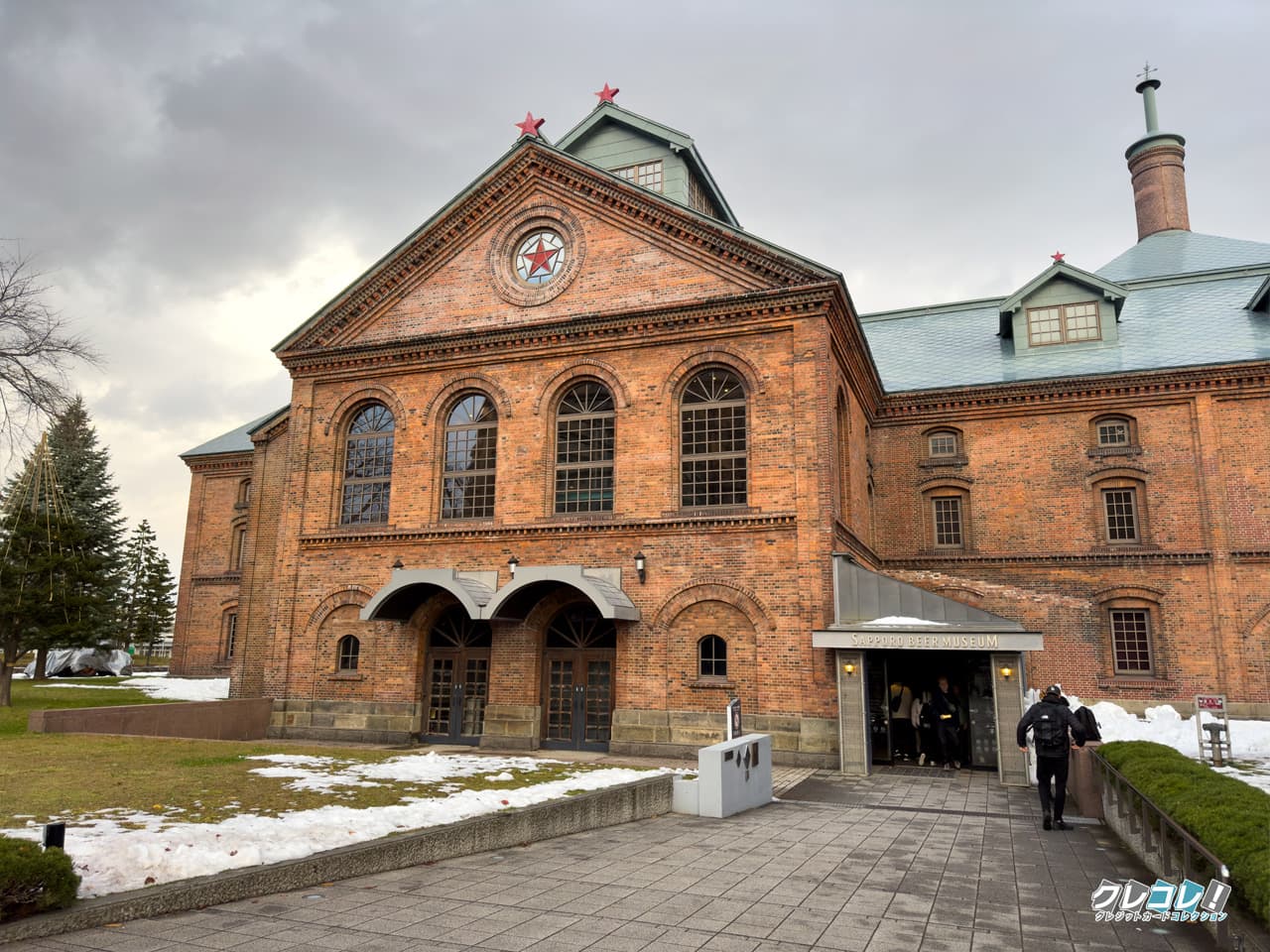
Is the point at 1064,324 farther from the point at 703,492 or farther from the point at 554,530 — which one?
the point at 554,530

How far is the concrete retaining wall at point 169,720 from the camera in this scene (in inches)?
691

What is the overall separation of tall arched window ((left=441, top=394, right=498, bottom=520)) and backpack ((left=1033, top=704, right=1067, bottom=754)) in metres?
12.9

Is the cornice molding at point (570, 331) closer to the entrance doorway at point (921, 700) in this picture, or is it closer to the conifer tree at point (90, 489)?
the entrance doorway at point (921, 700)

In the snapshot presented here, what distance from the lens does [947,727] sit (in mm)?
17219

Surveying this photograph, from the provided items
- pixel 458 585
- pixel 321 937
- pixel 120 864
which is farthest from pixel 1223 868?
pixel 458 585

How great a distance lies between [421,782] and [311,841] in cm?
448

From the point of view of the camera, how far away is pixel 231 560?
36.8 m

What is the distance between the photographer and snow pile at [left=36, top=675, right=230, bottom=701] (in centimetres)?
2941

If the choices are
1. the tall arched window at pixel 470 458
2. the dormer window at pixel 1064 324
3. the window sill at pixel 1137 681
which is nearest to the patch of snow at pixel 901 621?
the tall arched window at pixel 470 458

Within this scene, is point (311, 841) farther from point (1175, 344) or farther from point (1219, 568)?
point (1175, 344)

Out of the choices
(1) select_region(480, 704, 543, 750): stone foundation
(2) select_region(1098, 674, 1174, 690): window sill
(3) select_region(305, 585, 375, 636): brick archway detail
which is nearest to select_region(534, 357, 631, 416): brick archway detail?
(3) select_region(305, 585, 375, 636): brick archway detail

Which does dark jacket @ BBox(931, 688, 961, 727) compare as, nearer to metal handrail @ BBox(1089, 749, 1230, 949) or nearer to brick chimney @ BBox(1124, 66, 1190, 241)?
metal handrail @ BBox(1089, 749, 1230, 949)
